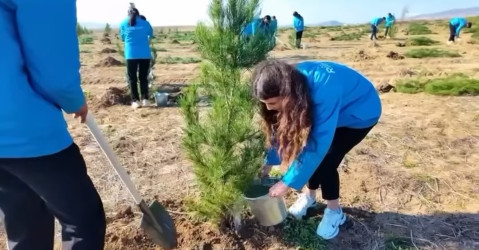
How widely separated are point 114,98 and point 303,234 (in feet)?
15.5

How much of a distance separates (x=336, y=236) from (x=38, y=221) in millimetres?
1902

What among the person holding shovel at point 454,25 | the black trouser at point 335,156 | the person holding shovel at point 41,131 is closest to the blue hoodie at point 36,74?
the person holding shovel at point 41,131

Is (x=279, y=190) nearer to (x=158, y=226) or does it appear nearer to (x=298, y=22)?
(x=158, y=226)

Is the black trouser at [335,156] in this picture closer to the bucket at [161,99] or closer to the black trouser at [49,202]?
the black trouser at [49,202]

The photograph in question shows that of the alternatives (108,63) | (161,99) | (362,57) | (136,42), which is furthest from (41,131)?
(362,57)

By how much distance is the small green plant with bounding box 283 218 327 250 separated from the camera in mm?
2918

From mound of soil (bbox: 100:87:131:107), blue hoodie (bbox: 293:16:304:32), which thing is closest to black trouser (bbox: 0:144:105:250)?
mound of soil (bbox: 100:87:131:107)

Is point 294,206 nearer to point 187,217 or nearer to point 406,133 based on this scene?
point 187,217

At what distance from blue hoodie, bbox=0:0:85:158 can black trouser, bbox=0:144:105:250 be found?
0.06m

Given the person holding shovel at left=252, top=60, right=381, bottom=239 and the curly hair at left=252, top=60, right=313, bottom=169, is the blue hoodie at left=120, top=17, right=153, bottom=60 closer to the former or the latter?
the person holding shovel at left=252, top=60, right=381, bottom=239

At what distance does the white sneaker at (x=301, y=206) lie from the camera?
10.3 feet

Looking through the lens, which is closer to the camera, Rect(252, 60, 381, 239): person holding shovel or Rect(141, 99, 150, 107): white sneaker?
Rect(252, 60, 381, 239): person holding shovel

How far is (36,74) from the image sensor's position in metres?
1.52

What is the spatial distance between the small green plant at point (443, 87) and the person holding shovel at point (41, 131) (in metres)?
6.34
